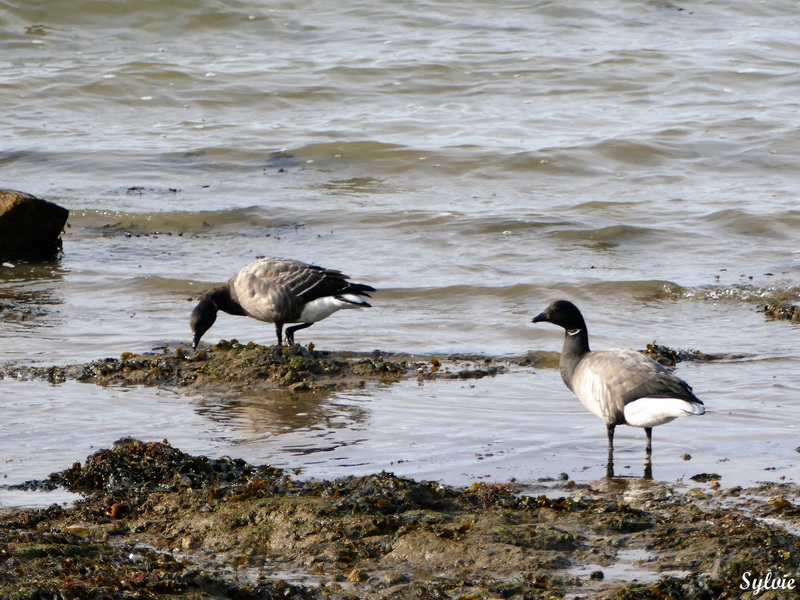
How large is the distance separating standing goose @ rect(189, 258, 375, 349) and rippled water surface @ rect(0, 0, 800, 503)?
497 millimetres

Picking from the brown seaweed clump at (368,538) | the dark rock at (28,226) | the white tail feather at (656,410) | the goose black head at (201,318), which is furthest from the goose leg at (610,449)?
the dark rock at (28,226)

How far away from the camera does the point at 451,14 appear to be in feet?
87.2

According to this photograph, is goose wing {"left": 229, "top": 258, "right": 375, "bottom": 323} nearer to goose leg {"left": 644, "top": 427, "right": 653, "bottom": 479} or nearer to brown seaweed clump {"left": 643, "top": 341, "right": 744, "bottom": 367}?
brown seaweed clump {"left": 643, "top": 341, "right": 744, "bottom": 367}

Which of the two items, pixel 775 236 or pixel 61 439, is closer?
pixel 61 439

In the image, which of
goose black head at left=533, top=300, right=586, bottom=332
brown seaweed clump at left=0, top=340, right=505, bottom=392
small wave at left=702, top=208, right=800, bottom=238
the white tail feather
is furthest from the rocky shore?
small wave at left=702, top=208, right=800, bottom=238

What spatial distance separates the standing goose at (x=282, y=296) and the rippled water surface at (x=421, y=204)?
1.63ft

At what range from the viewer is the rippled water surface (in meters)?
7.50

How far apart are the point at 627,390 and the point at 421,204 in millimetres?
9771

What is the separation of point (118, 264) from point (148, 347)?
3792 mm

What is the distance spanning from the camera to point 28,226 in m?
13.1

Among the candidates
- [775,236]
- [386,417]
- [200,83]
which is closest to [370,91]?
[200,83]

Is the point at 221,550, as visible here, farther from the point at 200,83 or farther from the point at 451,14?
the point at 451,14

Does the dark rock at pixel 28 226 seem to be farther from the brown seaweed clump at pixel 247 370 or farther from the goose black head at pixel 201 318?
the brown seaweed clump at pixel 247 370

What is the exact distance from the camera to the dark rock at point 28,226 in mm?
12844
